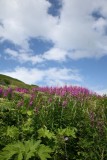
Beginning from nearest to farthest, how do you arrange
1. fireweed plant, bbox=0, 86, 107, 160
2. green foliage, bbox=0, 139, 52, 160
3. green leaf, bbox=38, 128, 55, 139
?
green foliage, bbox=0, 139, 52, 160 → fireweed plant, bbox=0, 86, 107, 160 → green leaf, bbox=38, 128, 55, 139

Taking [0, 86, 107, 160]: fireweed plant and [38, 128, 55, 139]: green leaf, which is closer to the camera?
[0, 86, 107, 160]: fireweed plant

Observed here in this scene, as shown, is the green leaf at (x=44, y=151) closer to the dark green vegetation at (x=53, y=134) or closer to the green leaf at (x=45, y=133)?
the dark green vegetation at (x=53, y=134)

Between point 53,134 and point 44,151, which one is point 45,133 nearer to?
point 53,134

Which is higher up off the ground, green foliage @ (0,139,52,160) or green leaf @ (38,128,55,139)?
green leaf @ (38,128,55,139)

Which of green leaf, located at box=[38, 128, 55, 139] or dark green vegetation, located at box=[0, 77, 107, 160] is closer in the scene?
dark green vegetation, located at box=[0, 77, 107, 160]

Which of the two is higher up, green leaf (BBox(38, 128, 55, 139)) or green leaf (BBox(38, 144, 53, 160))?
green leaf (BBox(38, 128, 55, 139))

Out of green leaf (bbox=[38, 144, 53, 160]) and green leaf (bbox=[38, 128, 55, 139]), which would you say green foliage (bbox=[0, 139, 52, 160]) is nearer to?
green leaf (bbox=[38, 144, 53, 160])

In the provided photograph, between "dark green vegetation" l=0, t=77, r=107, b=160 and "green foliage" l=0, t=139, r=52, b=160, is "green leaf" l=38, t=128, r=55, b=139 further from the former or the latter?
"green foliage" l=0, t=139, r=52, b=160

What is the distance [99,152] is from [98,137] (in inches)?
17.0

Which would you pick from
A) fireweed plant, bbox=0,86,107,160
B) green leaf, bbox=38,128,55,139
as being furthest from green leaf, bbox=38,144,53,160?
green leaf, bbox=38,128,55,139

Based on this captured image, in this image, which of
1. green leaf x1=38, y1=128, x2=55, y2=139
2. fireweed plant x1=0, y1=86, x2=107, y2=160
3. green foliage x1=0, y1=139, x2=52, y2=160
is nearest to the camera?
green foliage x1=0, y1=139, x2=52, y2=160

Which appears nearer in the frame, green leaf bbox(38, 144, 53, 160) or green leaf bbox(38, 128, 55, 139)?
green leaf bbox(38, 144, 53, 160)

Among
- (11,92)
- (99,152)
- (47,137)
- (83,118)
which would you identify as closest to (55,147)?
(47,137)

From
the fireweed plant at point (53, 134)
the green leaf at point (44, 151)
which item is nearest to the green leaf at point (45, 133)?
the fireweed plant at point (53, 134)
